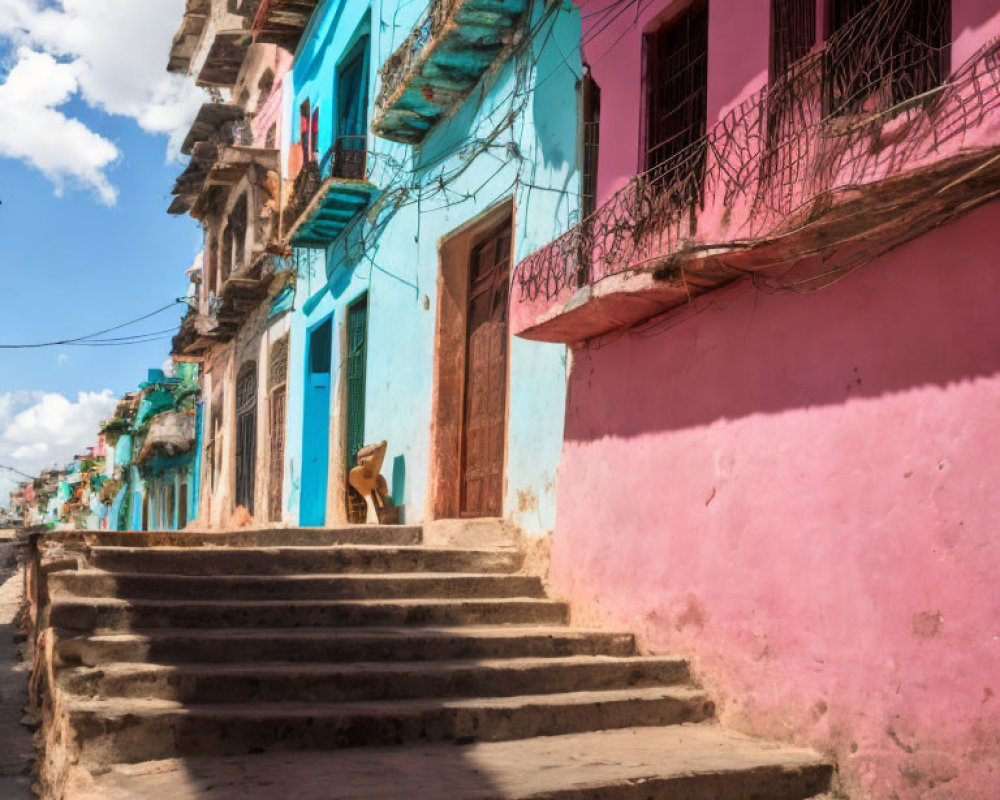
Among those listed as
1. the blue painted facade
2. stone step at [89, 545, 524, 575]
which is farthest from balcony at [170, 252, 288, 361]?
stone step at [89, 545, 524, 575]

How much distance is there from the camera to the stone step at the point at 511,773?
3.90 m

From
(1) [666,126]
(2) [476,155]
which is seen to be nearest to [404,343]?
(2) [476,155]

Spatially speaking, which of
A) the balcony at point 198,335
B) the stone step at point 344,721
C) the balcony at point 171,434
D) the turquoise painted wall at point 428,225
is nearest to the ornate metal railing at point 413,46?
the turquoise painted wall at point 428,225

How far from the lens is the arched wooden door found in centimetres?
1673

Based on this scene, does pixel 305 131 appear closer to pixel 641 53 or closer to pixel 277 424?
pixel 277 424

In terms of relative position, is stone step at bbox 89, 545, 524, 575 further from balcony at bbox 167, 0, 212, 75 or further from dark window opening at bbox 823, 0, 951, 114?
balcony at bbox 167, 0, 212, 75

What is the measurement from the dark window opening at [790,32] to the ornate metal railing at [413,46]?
3464 mm

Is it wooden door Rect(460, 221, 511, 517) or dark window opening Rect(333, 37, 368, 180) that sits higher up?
dark window opening Rect(333, 37, 368, 180)

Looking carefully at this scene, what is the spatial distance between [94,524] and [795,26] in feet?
176

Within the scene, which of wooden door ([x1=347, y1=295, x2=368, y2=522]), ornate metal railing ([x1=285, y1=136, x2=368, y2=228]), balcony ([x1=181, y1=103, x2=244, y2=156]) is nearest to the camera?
wooden door ([x1=347, y1=295, x2=368, y2=522])

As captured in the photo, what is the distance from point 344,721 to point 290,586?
1.61 metres

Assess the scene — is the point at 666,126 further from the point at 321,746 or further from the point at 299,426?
the point at 299,426

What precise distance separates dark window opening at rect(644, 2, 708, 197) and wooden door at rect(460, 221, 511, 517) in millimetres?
2455

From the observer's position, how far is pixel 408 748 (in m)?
4.61
